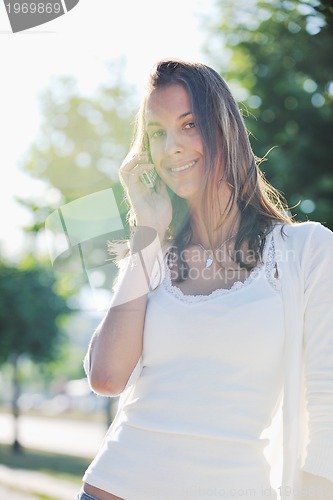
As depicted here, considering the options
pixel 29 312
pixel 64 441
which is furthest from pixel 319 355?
pixel 64 441

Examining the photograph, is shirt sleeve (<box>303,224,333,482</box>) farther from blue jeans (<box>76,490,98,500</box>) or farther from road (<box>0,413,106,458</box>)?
road (<box>0,413,106,458</box>)

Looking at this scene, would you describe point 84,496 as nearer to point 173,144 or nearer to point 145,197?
point 145,197

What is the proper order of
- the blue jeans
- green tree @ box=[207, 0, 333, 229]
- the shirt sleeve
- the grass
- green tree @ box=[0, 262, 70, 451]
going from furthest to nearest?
green tree @ box=[0, 262, 70, 451] → the grass → green tree @ box=[207, 0, 333, 229] → the blue jeans → the shirt sleeve

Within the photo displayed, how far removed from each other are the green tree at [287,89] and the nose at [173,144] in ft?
25.5

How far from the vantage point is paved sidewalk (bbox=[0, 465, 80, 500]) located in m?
10.9

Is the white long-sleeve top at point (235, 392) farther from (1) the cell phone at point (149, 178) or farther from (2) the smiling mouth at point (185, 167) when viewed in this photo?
(1) the cell phone at point (149, 178)

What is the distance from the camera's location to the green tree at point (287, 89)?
10.7 meters

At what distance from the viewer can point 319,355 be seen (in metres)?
2.11

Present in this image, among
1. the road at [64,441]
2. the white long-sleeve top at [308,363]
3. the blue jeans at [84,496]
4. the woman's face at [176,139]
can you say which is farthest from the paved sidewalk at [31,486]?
the white long-sleeve top at [308,363]

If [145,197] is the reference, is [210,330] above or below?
below

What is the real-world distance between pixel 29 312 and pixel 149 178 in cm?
2273

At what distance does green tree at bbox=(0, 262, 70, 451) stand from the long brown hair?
2192cm

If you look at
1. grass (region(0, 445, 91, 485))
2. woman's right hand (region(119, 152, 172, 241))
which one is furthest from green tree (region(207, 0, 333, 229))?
woman's right hand (region(119, 152, 172, 241))

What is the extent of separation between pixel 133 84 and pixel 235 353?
39.4ft
